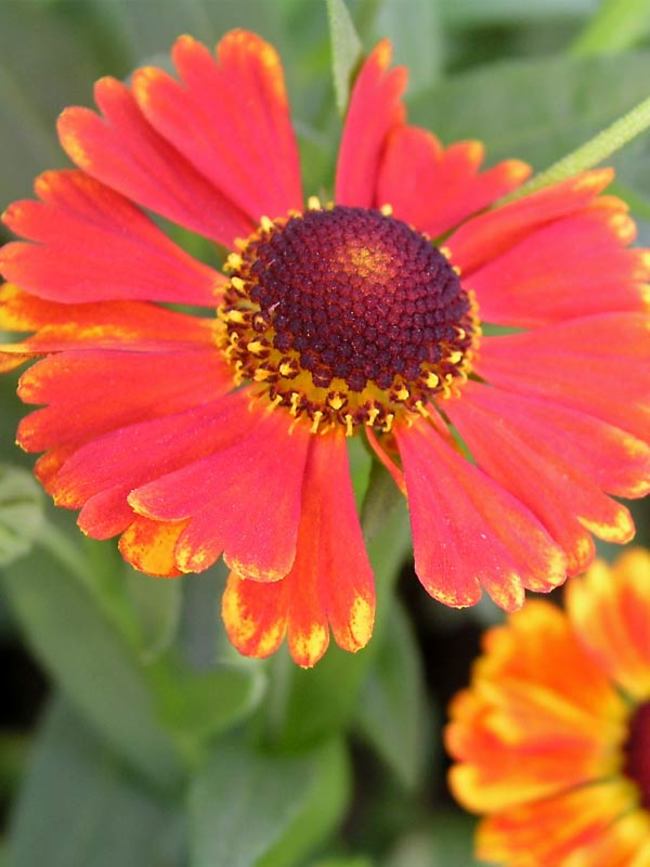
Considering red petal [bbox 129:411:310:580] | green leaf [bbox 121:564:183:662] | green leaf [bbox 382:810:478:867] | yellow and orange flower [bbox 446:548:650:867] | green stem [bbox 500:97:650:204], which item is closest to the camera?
red petal [bbox 129:411:310:580]

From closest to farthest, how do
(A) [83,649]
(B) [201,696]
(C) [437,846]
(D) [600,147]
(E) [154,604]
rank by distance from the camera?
(D) [600,147]
(E) [154,604]
(B) [201,696]
(A) [83,649]
(C) [437,846]

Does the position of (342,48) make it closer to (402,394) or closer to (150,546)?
(402,394)

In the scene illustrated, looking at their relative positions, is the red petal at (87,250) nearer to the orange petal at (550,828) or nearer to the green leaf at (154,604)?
the green leaf at (154,604)

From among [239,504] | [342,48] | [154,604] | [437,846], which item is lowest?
[437,846]

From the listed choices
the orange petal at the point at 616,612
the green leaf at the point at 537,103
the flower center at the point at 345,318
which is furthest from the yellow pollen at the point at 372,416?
the orange petal at the point at 616,612

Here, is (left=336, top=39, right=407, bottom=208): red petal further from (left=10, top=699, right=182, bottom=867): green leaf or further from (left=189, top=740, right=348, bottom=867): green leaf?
(left=10, top=699, right=182, bottom=867): green leaf

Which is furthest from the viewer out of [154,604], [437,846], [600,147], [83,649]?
[437,846]

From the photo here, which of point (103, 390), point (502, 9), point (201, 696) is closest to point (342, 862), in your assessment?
point (201, 696)

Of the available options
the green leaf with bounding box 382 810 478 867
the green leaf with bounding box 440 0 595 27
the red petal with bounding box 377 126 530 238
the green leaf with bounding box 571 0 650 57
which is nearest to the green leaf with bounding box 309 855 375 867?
the green leaf with bounding box 382 810 478 867
